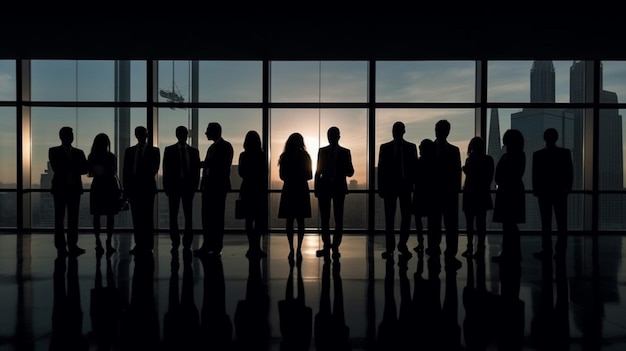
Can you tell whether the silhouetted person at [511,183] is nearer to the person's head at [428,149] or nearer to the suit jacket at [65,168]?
the person's head at [428,149]

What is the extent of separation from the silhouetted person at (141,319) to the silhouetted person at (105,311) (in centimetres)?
6

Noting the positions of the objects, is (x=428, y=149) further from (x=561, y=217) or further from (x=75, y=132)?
(x=75, y=132)

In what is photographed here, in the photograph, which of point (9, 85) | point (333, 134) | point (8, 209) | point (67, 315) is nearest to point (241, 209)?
point (333, 134)

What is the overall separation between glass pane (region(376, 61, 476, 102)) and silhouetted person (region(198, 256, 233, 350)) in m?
5.87

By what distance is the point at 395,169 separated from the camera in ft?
20.0

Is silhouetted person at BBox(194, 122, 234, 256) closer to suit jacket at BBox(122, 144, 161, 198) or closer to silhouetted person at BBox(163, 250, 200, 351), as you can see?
suit jacket at BBox(122, 144, 161, 198)

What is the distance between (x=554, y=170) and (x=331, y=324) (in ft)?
14.2

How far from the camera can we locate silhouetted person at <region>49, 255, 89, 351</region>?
3104 millimetres

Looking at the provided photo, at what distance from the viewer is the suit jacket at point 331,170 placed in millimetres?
6180

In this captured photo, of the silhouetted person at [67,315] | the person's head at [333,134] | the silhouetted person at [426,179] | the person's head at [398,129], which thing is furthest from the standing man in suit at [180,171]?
the silhouetted person at [426,179]
